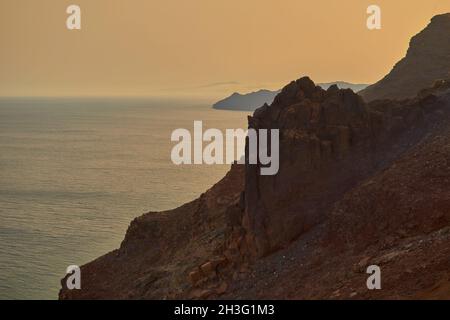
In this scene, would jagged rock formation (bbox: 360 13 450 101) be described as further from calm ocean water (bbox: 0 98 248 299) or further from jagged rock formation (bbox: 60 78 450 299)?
calm ocean water (bbox: 0 98 248 299)

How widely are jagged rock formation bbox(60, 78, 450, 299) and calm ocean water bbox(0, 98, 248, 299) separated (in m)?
18.5

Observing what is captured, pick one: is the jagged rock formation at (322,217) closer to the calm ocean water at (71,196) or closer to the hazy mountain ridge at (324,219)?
the hazy mountain ridge at (324,219)

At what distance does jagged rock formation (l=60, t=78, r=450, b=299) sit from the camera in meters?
23.8

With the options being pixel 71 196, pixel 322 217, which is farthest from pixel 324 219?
pixel 71 196

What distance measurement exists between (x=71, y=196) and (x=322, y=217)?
67320 mm

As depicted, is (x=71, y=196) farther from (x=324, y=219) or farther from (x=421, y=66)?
(x=324, y=219)

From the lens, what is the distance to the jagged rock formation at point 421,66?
56094 mm

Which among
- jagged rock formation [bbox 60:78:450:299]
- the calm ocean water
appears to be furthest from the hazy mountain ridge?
the calm ocean water

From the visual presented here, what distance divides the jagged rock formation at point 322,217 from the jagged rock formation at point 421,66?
19.4 m

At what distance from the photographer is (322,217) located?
28.3 metres

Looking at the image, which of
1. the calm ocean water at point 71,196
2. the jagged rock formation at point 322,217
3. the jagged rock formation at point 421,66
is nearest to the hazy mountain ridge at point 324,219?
the jagged rock formation at point 322,217
